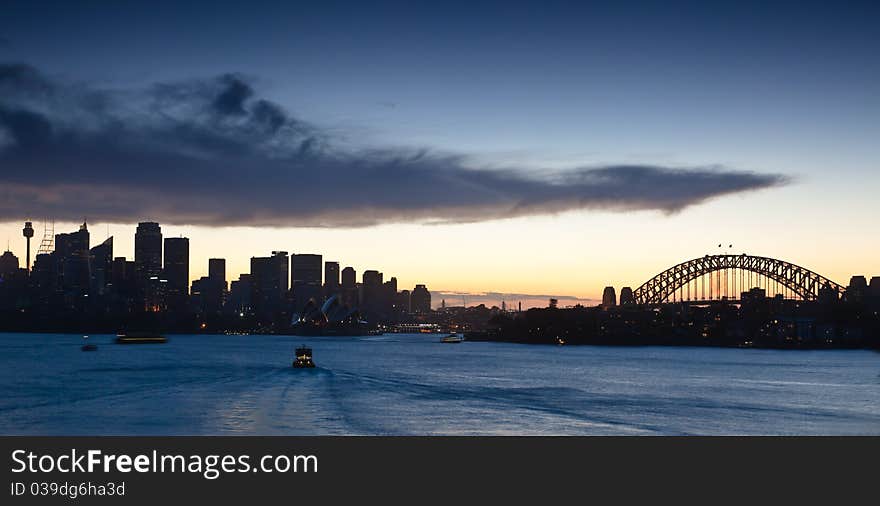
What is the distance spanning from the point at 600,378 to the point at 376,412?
34662 millimetres

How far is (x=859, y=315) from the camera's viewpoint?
179 metres

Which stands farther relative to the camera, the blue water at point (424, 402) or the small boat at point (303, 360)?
the small boat at point (303, 360)

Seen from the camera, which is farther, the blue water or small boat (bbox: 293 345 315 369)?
small boat (bbox: 293 345 315 369)

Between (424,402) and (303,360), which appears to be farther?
(303,360)
